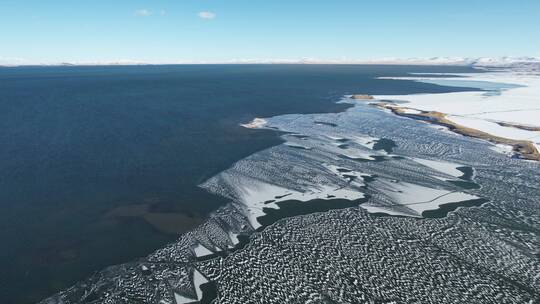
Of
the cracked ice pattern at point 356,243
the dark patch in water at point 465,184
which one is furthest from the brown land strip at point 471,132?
the dark patch in water at point 465,184

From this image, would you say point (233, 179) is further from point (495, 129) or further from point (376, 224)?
point (495, 129)

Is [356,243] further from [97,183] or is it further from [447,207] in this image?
[97,183]

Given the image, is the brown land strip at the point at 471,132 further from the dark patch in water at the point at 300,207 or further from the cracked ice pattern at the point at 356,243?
the dark patch in water at the point at 300,207

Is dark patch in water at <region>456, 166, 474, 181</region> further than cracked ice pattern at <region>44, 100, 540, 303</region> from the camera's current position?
Yes

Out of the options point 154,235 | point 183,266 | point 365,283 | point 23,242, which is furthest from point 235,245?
point 23,242

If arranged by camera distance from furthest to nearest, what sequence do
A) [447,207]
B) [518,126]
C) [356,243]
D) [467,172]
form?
1. [518,126]
2. [467,172]
3. [447,207]
4. [356,243]

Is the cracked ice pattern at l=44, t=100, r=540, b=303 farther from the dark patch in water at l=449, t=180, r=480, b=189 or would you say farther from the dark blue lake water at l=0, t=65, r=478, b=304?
the dark blue lake water at l=0, t=65, r=478, b=304

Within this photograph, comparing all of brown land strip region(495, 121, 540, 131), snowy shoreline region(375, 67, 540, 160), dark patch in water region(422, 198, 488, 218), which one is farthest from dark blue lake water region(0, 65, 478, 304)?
brown land strip region(495, 121, 540, 131)

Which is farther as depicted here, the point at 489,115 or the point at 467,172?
the point at 489,115

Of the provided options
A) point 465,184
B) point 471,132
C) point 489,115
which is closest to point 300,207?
point 465,184
